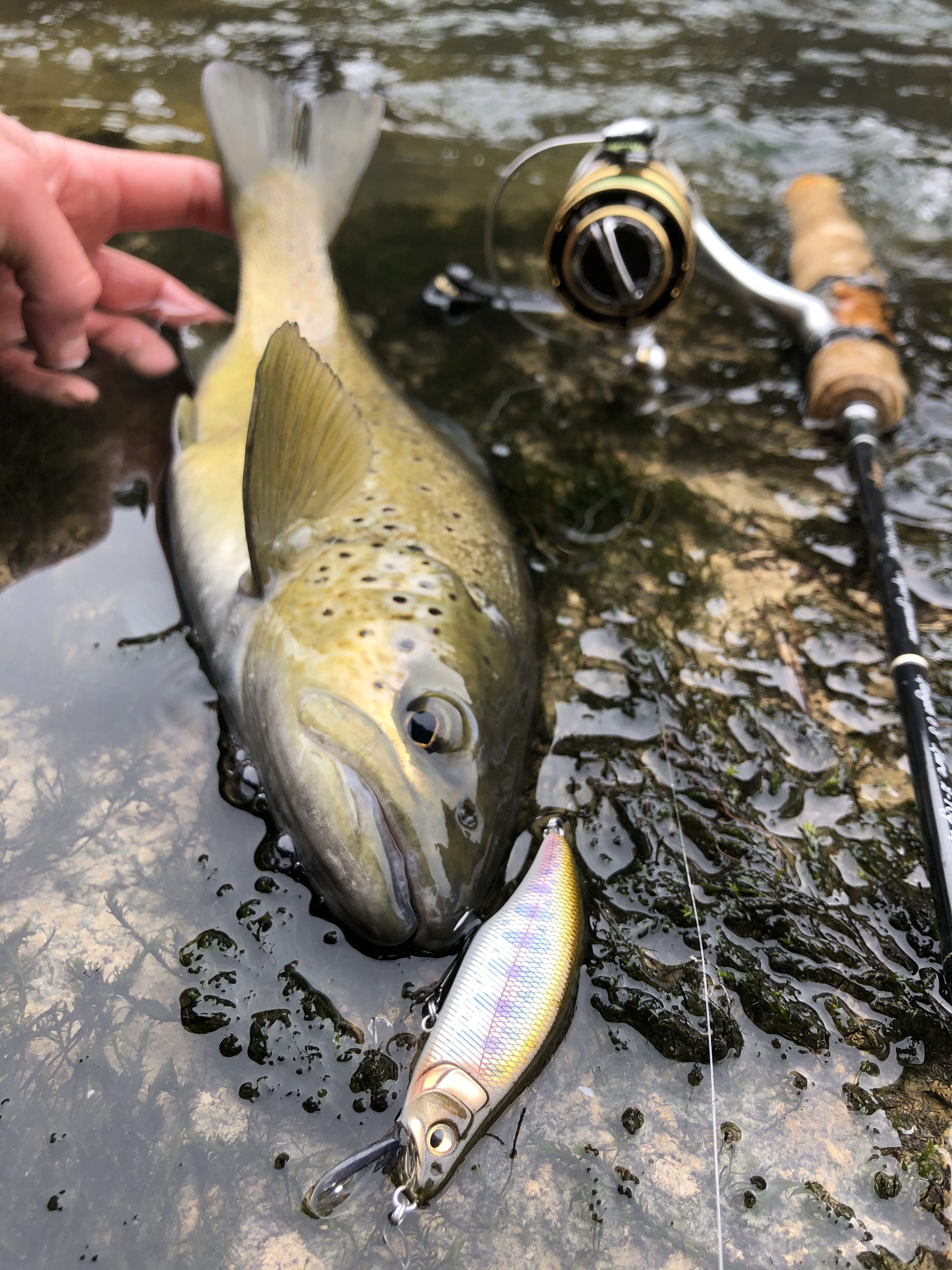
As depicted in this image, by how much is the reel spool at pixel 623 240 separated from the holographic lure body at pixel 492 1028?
2310 mm

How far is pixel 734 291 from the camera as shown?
13.8ft

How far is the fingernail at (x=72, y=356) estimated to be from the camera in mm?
3236

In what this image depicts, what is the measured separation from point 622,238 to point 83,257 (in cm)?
198

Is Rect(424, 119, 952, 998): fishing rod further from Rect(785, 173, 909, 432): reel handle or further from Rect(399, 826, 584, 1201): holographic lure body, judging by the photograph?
Rect(399, 826, 584, 1201): holographic lure body

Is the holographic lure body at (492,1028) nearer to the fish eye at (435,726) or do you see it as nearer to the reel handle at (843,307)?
the fish eye at (435,726)

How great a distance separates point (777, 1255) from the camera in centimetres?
177

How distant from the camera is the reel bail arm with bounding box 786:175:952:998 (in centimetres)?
210

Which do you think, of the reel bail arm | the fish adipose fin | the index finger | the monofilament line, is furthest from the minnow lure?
the index finger

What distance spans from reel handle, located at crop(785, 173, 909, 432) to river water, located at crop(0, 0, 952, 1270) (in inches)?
10.4

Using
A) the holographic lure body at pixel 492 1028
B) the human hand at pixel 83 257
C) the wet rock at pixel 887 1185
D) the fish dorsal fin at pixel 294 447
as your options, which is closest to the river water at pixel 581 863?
the wet rock at pixel 887 1185

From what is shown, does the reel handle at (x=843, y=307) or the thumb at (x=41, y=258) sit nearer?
the thumb at (x=41, y=258)

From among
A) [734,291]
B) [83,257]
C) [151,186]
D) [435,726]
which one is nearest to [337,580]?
[435,726]

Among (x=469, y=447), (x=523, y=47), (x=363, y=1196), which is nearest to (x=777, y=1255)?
(x=363, y=1196)

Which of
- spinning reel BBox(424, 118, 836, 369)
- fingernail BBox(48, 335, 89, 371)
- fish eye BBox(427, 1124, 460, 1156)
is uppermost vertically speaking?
spinning reel BBox(424, 118, 836, 369)
